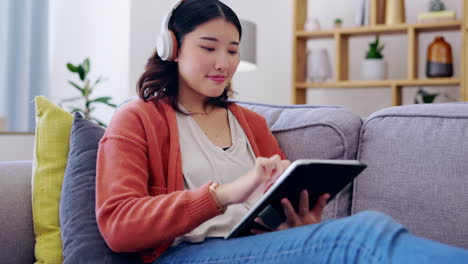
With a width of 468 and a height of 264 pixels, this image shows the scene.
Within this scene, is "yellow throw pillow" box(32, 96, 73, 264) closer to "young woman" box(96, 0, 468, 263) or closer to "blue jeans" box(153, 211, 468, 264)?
"young woman" box(96, 0, 468, 263)

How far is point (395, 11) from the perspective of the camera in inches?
134

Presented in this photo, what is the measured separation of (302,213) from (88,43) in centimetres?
270

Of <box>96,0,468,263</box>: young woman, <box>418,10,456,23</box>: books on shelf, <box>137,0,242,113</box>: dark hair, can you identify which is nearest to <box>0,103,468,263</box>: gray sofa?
<box>96,0,468,263</box>: young woman

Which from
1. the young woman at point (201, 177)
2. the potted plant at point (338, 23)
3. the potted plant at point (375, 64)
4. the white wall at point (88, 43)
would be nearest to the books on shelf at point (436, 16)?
the potted plant at point (375, 64)

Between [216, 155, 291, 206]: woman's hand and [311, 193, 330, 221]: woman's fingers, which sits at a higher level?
[216, 155, 291, 206]: woman's hand

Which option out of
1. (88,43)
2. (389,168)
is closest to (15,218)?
(389,168)

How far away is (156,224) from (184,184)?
0.68ft

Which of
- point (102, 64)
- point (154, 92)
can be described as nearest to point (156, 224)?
point (154, 92)

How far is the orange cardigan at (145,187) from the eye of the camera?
42.0 inches

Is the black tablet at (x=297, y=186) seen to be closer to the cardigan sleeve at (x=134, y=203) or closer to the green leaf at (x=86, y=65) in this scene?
the cardigan sleeve at (x=134, y=203)

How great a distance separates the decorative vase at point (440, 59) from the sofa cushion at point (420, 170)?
78.6 inches

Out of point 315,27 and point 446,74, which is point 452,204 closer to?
point 446,74

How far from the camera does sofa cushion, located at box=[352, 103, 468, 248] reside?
1.29 meters

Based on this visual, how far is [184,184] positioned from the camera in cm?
126
